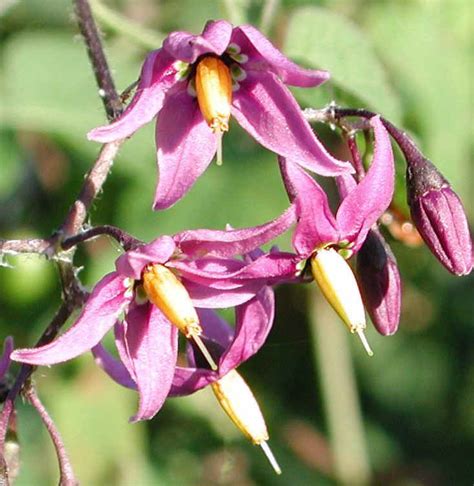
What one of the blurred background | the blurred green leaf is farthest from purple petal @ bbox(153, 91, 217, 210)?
the blurred green leaf

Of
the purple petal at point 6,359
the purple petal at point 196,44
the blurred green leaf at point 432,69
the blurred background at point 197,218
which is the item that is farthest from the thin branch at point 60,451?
the blurred green leaf at point 432,69

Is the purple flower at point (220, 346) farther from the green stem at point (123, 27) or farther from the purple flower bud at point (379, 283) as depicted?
the green stem at point (123, 27)

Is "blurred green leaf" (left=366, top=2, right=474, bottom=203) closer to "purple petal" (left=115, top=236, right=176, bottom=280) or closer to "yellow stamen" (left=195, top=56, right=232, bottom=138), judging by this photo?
"yellow stamen" (left=195, top=56, right=232, bottom=138)

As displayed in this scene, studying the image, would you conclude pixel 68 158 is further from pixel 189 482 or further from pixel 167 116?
pixel 167 116

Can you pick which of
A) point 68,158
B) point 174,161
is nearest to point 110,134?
point 174,161

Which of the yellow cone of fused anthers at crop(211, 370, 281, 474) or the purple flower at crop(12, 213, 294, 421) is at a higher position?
the purple flower at crop(12, 213, 294, 421)

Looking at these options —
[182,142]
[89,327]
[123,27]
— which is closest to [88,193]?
[182,142]

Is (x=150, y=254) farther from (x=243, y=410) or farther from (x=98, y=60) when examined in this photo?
(x=98, y=60)
